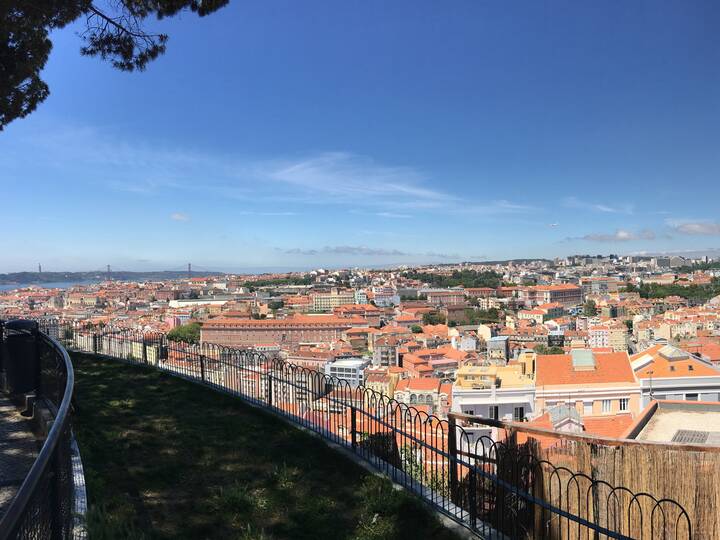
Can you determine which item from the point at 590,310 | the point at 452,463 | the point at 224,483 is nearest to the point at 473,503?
the point at 452,463

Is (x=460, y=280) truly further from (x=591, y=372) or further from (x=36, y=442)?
(x=36, y=442)

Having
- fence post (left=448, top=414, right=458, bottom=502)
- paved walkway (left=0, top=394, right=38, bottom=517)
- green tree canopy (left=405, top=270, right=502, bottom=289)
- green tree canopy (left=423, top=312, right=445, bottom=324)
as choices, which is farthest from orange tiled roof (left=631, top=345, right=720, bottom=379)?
green tree canopy (left=405, top=270, right=502, bottom=289)

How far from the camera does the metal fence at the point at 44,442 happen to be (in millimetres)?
1625

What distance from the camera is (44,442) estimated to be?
305 cm

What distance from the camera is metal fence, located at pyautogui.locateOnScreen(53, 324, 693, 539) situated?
3.21m

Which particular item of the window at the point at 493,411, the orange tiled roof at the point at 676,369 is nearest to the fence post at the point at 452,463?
the window at the point at 493,411

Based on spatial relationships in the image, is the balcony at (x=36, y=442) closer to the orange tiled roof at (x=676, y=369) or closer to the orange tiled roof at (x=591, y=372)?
the orange tiled roof at (x=591, y=372)

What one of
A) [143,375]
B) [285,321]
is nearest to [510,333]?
[285,321]

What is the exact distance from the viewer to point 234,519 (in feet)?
10.4

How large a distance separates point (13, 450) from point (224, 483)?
5.57 ft

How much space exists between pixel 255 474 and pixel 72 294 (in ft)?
401

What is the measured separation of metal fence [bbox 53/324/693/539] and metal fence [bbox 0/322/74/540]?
2.22 metres

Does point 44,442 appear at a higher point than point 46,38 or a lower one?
lower

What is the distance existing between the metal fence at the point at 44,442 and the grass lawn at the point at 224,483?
0.40m
